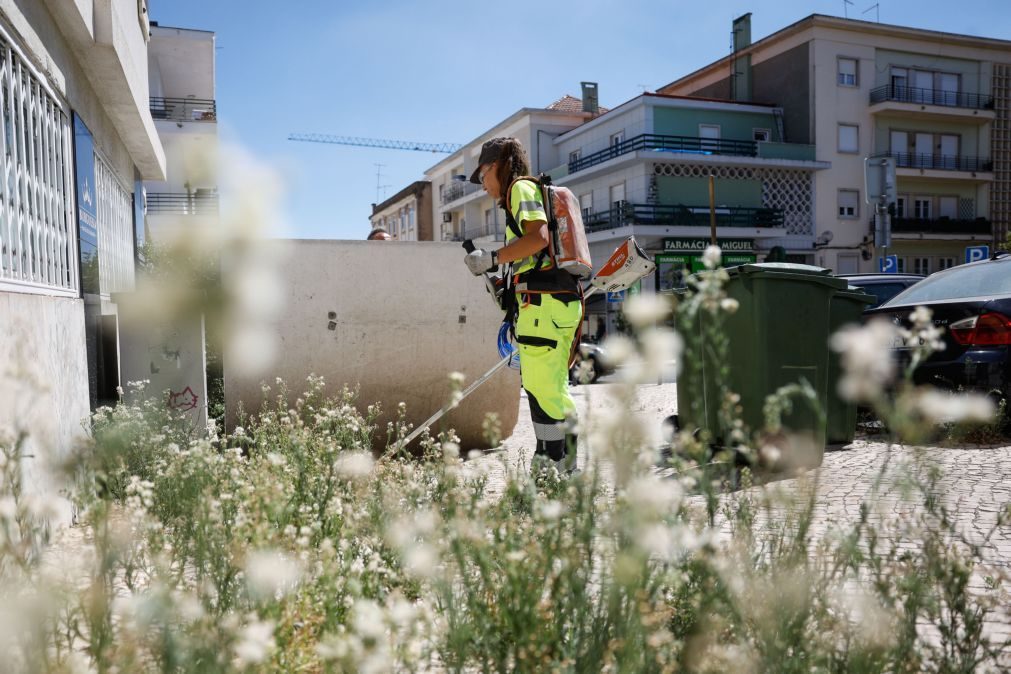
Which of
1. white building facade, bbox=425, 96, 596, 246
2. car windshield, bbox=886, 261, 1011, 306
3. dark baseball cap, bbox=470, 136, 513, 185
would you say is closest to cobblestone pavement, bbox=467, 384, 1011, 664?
car windshield, bbox=886, 261, 1011, 306

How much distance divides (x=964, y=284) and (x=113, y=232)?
7675 mm

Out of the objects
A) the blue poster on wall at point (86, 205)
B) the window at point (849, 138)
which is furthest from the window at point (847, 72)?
the blue poster on wall at point (86, 205)

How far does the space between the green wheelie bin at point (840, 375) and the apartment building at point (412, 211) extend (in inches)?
1903

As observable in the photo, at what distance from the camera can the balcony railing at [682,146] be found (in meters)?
32.6

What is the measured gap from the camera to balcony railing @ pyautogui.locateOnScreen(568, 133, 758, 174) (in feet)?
107

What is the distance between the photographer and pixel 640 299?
5.45 feet

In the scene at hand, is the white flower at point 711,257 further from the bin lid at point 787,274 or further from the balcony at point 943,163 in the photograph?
the balcony at point 943,163

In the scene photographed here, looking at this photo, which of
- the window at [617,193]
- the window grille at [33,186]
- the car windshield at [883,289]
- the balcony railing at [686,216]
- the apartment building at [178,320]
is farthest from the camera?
the window at [617,193]

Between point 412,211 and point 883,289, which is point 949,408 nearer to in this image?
point 883,289

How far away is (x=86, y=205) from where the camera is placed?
582 centimetres

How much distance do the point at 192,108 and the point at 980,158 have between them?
34.2 m

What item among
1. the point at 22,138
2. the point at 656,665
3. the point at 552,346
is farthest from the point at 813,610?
the point at 22,138

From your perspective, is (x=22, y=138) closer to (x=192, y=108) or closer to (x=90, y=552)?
(x=90, y=552)

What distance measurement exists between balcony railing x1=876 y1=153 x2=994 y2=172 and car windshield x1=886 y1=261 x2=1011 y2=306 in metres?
32.6
